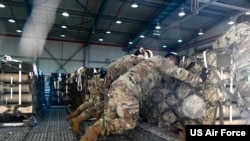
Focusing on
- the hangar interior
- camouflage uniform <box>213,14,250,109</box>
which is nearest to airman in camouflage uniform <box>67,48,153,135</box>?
the hangar interior

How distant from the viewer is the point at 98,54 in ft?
44.8

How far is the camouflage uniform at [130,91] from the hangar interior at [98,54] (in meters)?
0.30

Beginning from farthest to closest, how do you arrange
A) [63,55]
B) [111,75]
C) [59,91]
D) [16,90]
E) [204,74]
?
[63,55] < [59,91] < [16,90] < [111,75] < [204,74]

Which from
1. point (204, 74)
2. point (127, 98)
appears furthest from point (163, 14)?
point (127, 98)

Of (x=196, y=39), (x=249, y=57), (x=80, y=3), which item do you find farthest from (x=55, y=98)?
(x=196, y=39)

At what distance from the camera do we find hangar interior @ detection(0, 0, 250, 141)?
2.22 metres

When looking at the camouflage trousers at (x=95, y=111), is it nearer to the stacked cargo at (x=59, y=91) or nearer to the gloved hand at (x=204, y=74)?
the gloved hand at (x=204, y=74)

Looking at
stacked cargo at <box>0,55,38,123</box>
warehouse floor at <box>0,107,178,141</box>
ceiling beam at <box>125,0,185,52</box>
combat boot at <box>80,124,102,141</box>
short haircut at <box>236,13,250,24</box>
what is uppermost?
ceiling beam at <box>125,0,185,52</box>

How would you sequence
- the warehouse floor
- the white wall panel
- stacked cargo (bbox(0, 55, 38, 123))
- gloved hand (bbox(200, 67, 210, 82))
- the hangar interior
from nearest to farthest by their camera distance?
gloved hand (bbox(200, 67, 210, 82)), the hangar interior, the warehouse floor, stacked cargo (bbox(0, 55, 38, 123)), the white wall panel

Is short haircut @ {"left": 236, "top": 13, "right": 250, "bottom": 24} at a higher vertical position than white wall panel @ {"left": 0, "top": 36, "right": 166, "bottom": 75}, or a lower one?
lower

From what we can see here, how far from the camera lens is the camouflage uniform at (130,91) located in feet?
6.84

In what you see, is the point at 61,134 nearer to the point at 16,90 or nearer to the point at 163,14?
the point at 16,90

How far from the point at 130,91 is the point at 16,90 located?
247cm

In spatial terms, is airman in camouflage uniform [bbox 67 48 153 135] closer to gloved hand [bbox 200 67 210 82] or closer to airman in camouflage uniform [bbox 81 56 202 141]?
airman in camouflage uniform [bbox 81 56 202 141]
